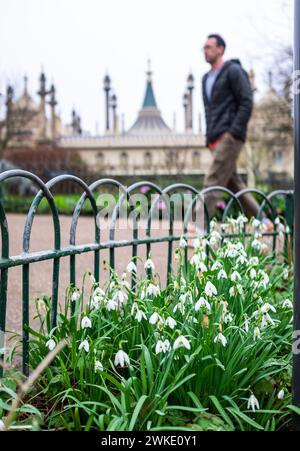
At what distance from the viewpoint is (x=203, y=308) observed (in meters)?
2.16

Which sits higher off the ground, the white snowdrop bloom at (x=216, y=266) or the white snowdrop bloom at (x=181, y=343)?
the white snowdrop bloom at (x=216, y=266)

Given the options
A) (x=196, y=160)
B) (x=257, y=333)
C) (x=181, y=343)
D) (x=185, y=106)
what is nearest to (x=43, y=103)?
(x=185, y=106)

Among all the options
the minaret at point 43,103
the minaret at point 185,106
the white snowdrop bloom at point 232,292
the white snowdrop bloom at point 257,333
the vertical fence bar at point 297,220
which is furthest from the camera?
the minaret at point 185,106

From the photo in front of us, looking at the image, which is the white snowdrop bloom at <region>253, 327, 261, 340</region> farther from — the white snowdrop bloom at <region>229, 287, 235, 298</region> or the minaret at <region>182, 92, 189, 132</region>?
the minaret at <region>182, 92, 189, 132</region>

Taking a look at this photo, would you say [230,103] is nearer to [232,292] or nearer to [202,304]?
[232,292]

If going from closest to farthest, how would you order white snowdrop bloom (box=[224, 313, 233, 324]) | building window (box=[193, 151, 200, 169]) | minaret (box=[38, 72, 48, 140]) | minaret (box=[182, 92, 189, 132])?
white snowdrop bloom (box=[224, 313, 233, 324]), building window (box=[193, 151, 200, 169]), minaret (box=[38, 72, 48, 140]), minaret (box=[182, 92, 189, 132])

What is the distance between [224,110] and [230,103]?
96 mm

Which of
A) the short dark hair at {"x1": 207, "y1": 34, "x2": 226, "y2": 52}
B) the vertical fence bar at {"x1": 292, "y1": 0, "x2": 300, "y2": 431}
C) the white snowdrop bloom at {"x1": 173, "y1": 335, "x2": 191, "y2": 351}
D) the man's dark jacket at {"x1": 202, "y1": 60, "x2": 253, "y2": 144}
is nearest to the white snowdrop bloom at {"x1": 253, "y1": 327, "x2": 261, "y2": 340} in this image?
the vertical fence bar at {"x1": 292, "y1": 0, "x2": 300, "y2": 431}

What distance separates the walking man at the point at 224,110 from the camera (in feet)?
18.9

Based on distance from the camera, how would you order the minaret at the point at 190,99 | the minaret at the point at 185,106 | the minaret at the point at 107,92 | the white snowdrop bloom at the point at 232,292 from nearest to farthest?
the white snowdrop bloom at the point at 232,292 < the minaret at the point at 190,99 < the minaret at the point at 185,106 < the minaret at the point at 107,92

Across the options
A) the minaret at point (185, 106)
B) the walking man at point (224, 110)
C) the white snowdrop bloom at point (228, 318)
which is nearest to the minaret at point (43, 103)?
the minaret at point (185, 106)

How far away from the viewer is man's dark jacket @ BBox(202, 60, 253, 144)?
5.75m

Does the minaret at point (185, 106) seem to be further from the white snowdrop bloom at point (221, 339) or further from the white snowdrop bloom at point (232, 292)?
the white snowdrop bloom at point (221, 339)

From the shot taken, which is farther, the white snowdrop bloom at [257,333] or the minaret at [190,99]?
the minaret at [190,99]
